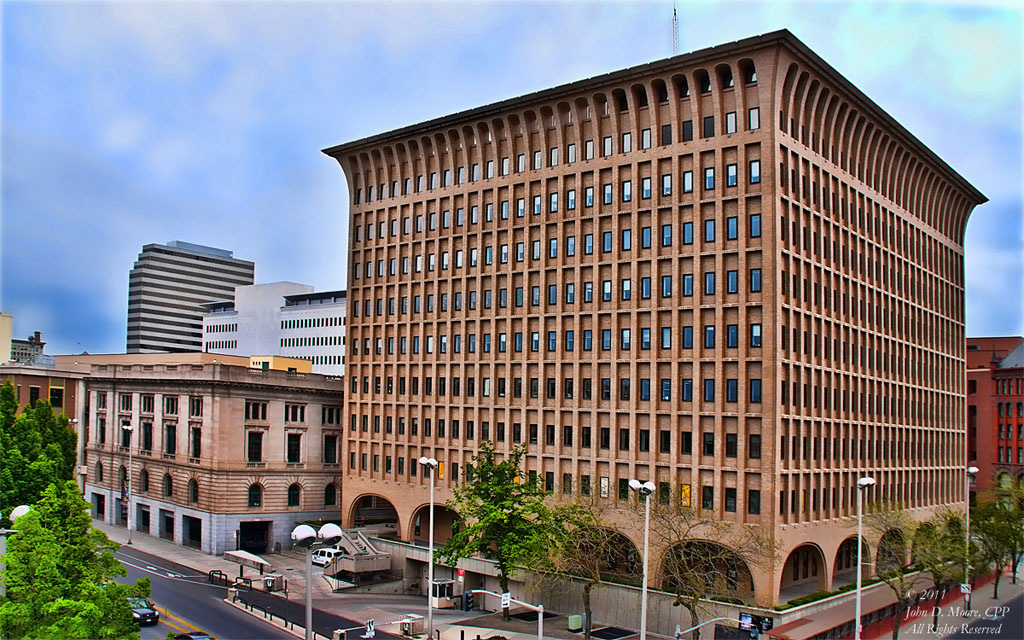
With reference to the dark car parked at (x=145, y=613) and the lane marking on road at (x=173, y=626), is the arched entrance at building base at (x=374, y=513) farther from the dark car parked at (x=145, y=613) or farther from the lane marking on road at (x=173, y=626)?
the dark car parked at (x=145, y=613)

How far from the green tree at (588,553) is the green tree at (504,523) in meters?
1.10

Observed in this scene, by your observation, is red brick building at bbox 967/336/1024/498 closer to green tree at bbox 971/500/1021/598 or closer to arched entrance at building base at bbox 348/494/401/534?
green tree at bbox 971/500/1021/598

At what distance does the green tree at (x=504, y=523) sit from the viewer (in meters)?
61.1

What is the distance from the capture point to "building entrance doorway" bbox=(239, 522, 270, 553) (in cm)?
8712

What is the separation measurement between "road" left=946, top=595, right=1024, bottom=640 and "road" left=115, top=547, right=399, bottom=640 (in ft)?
123

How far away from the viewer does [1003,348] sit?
127000 millimetres

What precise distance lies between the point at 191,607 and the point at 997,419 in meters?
102

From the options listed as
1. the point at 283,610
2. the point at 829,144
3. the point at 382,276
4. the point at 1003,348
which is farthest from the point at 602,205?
the point at 1003,348

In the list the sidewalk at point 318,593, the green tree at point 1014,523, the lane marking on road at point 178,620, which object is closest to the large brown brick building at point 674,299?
the green tree at point 1014,523

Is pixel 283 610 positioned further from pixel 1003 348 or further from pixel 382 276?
pixel 1003 348

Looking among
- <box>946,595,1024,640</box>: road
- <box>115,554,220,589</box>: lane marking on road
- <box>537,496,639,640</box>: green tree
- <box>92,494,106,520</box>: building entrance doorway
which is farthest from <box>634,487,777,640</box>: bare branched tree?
<box>92,494,106,520</box>: building entrance doorway

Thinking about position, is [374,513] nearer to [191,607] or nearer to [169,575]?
[169,575]

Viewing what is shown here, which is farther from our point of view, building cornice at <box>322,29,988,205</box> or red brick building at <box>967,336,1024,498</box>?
red brick building at <box>967,336,1024,498</box>

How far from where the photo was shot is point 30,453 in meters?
61.6
